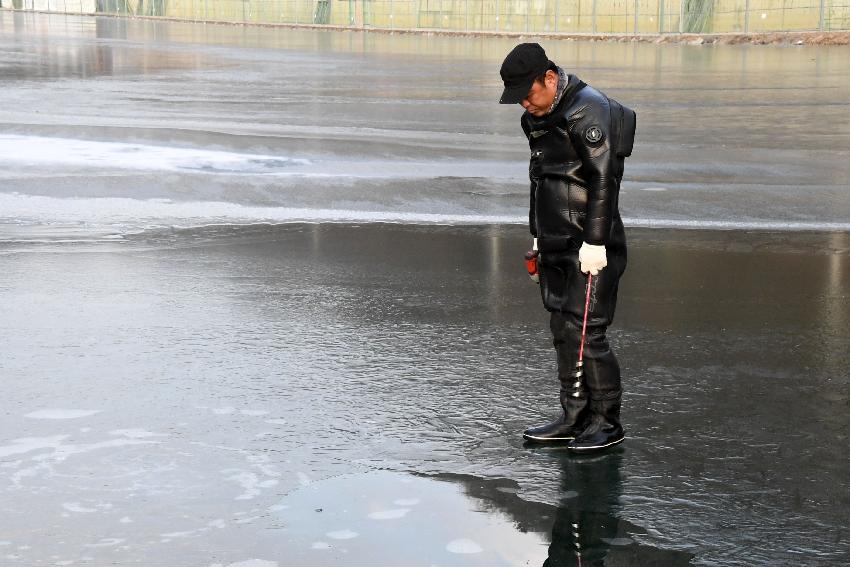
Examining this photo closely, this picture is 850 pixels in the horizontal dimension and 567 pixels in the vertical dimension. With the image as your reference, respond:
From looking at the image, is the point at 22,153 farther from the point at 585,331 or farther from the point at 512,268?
the point at 585,331

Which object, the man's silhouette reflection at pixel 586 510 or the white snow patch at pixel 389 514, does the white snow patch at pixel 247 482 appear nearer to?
the white snow patch at pixel 389 514

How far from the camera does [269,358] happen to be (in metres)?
6.22

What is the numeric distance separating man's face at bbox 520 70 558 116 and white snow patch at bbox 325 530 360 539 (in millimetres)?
1685

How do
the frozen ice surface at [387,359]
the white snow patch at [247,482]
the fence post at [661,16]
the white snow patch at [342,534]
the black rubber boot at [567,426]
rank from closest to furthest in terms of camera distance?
the white snow patch at [342,534], the frozen ice surface at [387,359], the white snow patch at [247,482], the black rubber boot at [567,426], the fence post at [661,16]

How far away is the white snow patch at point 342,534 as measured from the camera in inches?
162

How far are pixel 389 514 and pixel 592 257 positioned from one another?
4.05 ft

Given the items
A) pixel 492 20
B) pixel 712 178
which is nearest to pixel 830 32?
pixel 492 20

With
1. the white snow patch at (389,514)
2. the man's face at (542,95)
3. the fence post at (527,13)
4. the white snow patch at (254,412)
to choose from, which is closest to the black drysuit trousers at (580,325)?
the man's face at (542,95)

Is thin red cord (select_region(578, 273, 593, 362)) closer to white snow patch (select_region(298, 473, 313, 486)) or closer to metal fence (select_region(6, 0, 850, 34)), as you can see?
white snow patch (select_region(298, 473, 313, 486))

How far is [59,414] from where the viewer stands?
535cm

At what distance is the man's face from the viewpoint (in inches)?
187

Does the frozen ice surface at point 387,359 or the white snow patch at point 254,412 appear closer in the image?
the frozen ice surface at point 387,359

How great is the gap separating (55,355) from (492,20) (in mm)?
51487

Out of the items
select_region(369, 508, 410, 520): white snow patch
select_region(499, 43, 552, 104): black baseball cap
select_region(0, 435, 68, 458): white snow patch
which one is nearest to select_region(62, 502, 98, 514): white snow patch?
select_region(0, 435, 68, 458): white snow patch
